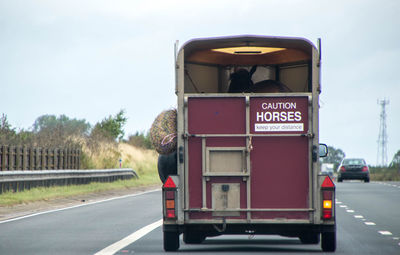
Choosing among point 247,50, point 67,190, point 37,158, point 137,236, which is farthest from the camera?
A: point 37,158

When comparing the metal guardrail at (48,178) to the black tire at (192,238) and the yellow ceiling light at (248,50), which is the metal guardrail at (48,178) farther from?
the yellow ceiling light at (248,50)

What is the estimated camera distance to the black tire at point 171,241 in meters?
11.7

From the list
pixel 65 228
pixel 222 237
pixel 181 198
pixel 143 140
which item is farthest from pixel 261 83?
pixel 143 140

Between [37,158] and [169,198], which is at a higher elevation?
[37,158]

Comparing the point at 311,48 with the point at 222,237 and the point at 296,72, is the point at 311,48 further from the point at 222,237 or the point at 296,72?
the point at 222,237

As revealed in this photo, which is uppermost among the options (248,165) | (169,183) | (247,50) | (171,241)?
(247,50)

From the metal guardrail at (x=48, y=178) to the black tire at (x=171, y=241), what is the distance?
13429mm

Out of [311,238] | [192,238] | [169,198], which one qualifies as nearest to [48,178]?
[192,238]

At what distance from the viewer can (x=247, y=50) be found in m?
12.4

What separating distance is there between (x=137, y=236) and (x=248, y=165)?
152 inches

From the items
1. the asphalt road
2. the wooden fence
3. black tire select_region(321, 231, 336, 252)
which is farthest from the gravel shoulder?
black tire select_region(321, 231, 336, 252)

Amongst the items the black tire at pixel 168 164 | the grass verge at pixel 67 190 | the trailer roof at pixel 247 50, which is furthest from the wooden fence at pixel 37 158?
the black tire at pixel 168 164

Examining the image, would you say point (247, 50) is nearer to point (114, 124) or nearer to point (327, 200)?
point (327, 200)

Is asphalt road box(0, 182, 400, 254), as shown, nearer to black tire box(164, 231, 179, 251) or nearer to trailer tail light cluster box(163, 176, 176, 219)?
black tire box(164, 231, 179, 251)
